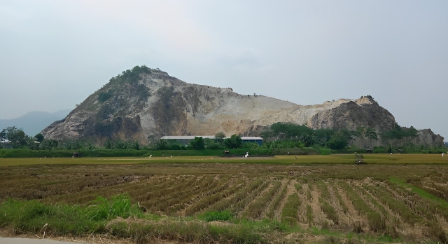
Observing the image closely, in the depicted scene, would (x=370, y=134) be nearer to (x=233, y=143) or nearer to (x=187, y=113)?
(x=233, y=143)

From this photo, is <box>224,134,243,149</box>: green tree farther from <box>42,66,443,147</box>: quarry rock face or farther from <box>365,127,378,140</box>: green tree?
<box>365,127,378,140</box>: green tree

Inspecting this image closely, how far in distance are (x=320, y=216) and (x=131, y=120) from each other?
104 metres

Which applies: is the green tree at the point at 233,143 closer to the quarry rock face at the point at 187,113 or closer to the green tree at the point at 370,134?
the quarry rock face at the point at 187,113

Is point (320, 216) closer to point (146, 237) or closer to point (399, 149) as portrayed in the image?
point (146, 237)

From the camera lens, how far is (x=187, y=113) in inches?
4715

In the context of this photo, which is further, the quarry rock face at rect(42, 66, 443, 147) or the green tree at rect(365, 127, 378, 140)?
the quarry rock face at rect(42, 66, 443, 147)

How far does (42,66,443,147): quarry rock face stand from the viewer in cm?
10806

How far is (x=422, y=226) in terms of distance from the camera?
10141 millimetres

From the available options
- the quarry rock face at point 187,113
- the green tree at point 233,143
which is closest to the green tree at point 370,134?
the quarry rock face at point 187,113

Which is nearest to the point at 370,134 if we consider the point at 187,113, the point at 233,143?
the point at 233,143

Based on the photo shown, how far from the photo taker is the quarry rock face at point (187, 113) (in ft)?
355

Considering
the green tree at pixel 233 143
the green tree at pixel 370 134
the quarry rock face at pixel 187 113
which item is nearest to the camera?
the green tree at pixel 233 143

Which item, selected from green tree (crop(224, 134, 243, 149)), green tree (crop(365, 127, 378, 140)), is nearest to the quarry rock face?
green tree (crop(365, 127, 378, 140))

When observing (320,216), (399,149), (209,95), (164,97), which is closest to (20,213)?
(320,216)
